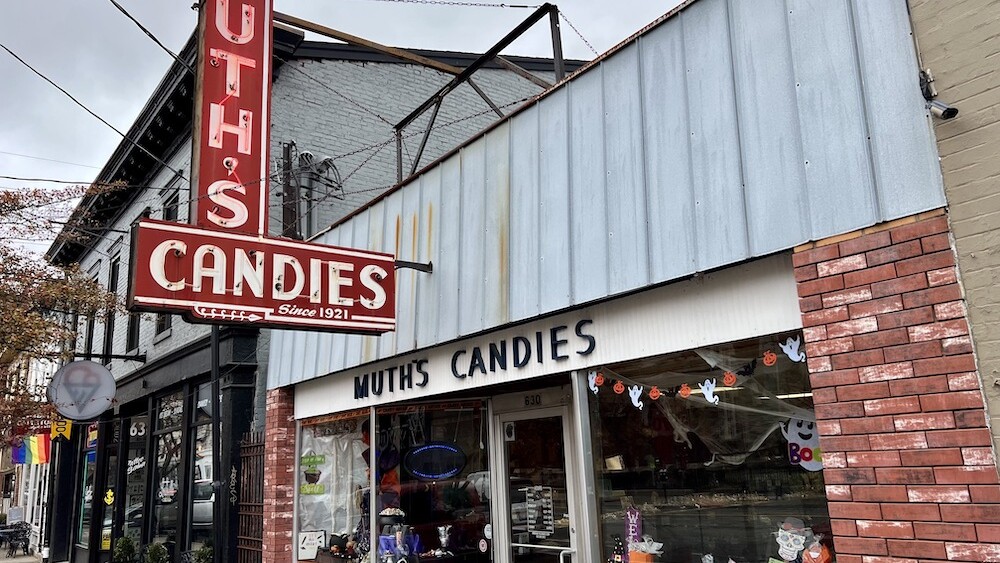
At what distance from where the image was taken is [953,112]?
11.2ft

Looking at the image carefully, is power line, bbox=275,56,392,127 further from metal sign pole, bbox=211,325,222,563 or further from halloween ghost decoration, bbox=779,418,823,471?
halloween ghost decoration, bbox=779,418,823,471

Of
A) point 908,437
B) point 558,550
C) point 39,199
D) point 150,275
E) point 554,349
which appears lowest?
point 558,550

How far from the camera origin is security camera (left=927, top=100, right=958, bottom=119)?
3.41 m

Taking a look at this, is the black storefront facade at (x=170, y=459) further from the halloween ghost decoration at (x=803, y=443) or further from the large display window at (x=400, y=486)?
the halloween ghost decoration at (x=803, y=443)

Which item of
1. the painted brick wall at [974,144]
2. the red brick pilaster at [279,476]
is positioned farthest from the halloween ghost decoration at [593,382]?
the red brick pilaster at [279,476]

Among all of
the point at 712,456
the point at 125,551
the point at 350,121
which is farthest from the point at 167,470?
the point at 712,456

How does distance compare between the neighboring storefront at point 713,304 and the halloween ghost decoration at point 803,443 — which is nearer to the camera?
the neighboring storefront at point 713,304

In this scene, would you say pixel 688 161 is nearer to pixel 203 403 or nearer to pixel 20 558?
pixel 203 403

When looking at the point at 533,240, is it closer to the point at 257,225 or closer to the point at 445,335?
the point at 445,335

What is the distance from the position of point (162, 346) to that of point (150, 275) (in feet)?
29.1

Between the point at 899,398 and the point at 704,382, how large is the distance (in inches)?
Answer: 57.6

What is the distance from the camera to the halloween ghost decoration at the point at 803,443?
13.9ft

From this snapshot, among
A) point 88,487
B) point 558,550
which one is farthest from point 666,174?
point 88,487

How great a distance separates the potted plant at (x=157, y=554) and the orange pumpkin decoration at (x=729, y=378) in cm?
962
